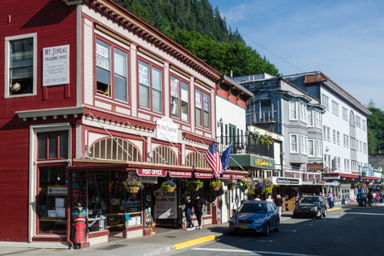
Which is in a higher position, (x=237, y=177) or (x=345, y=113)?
(x=345, y=113)

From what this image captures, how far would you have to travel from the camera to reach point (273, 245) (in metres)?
16.5

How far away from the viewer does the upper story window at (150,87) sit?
19922 mm

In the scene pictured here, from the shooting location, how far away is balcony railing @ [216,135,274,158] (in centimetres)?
2875

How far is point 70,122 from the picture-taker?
51.5 feet

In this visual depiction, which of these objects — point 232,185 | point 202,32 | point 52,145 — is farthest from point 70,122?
point 202,32

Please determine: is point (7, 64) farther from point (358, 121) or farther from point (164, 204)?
point (358, 121)

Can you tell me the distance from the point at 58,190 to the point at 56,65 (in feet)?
14.8

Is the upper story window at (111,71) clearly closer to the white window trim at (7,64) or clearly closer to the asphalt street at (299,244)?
the white window trim at (7,64)

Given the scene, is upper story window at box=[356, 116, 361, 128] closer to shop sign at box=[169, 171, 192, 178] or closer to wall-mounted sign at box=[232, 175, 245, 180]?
wall-mounted sign at box=[232, 175, 245, 180]

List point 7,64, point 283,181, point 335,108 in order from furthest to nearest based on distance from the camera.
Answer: point 335,108 → point 283,181 → point 7,64

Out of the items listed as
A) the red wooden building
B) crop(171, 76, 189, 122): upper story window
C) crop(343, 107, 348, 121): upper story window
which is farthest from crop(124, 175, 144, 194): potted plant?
crop(343, 107, 348, 121): upper story window

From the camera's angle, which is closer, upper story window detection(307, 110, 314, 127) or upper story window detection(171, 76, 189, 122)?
upper story window detection(171, 76, 189, 122)

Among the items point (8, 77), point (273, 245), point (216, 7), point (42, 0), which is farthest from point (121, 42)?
point (216, 7)

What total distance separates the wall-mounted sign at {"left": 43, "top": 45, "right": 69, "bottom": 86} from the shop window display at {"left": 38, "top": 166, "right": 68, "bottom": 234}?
3153 mm
